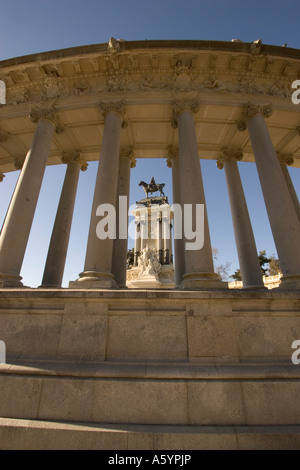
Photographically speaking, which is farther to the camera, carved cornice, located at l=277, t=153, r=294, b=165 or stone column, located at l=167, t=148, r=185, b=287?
carved cornice, located at l=277, t=153, r=294, b=165

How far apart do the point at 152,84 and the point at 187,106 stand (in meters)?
3.64

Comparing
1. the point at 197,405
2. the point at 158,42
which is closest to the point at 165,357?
the point at 197,405

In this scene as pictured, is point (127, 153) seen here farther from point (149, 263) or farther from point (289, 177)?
point (149, 263)

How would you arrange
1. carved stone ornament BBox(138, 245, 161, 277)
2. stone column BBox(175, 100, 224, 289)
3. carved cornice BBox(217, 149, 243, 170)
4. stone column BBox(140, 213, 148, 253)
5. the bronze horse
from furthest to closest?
the bronze horse < stone column BBox(140, 213, 148, 253) < carved stone ornament BBox(138, 245, 161, 277) < carved cornice BBox(217, 149, 243, 170) < stone column BBox(175, 100, 224, 289)

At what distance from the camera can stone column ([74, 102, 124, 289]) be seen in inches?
432

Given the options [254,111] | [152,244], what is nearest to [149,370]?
[254,111]

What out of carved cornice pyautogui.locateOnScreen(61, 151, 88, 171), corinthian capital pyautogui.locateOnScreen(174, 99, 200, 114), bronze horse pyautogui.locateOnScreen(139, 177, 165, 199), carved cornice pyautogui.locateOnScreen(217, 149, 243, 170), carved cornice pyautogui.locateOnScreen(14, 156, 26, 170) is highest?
bronze horse pyautogui.locateOnScreen(139, 177, 165, 199)

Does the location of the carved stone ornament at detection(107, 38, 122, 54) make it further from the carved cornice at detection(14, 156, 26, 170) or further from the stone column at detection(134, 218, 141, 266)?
the stone column at detection(134, 218, 141, 266)

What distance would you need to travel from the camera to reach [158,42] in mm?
16406

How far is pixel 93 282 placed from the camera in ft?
35.1

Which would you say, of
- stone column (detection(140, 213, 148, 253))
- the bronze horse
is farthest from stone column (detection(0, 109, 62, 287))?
the bronze horse

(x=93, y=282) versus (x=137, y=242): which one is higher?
(x=137, y=242)

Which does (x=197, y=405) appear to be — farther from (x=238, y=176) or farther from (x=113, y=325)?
(x=238, y=176)
